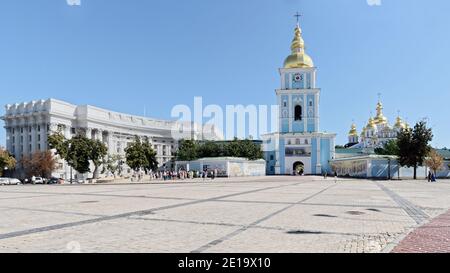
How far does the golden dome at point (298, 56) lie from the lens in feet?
244

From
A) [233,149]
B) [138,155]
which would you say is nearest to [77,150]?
[138,155]

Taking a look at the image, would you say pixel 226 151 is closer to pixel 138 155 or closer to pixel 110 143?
pixel 138 155

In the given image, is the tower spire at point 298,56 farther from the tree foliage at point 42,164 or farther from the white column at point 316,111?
the tree foliage at point 42,164

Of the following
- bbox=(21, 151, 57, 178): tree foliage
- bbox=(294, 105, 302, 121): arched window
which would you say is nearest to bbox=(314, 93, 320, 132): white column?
bbox=(294, 105, 302, 121): arched window

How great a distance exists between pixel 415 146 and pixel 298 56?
1312 inches

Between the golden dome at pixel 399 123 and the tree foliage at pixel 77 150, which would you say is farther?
the golden dome at pixel 399 123

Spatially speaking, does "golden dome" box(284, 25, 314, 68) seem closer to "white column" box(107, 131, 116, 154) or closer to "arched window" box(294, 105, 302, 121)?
"arched window" box(294, 105, 302, 121)

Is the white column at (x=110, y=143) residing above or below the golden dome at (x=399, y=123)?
below

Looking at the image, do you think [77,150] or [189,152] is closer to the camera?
[77,150]

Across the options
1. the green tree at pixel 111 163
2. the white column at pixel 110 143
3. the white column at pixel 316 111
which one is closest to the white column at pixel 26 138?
the white column at pixel 110 143

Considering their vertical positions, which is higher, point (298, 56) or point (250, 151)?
point (298, 56)

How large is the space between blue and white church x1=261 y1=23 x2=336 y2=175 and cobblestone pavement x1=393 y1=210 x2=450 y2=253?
2495 inches

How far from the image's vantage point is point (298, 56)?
247 feet
